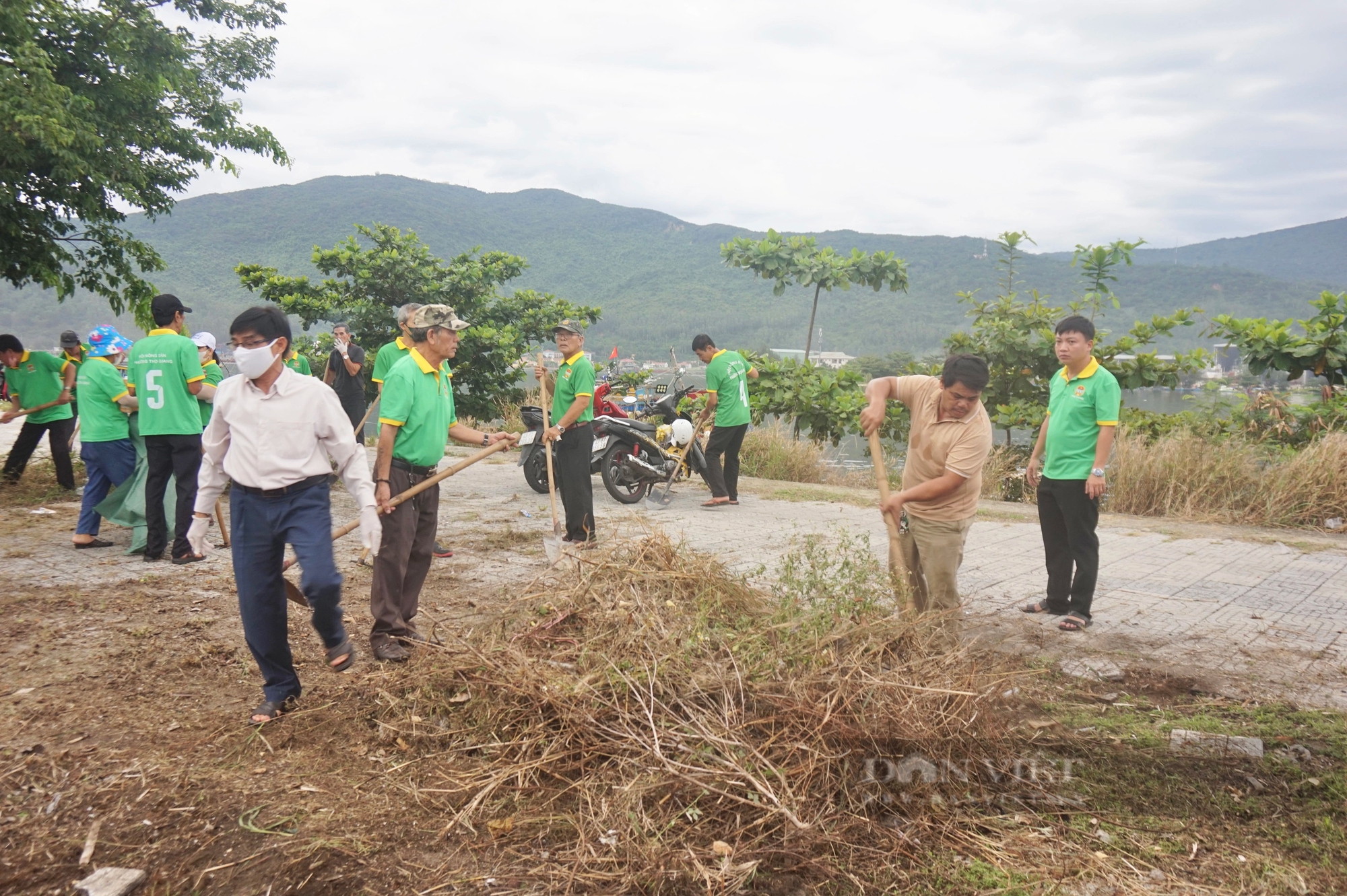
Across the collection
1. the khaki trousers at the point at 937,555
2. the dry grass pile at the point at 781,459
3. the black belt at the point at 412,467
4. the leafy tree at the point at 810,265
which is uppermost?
the leafy tree at the point at 810,265

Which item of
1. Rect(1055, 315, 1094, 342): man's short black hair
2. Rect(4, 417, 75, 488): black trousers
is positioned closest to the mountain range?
Rect(1055, 315, 1094, 342): man's short black hair

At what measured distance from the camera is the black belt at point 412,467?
4566 millimetres

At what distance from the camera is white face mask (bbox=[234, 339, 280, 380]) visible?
3611 mm

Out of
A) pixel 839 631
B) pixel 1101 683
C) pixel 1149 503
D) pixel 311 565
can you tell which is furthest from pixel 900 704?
pixel 1149 503

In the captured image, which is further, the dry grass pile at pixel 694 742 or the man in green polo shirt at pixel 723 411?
the man in green polo shirt at pixel 723 411

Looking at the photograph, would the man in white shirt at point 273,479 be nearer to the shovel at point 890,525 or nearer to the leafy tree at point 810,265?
the shovel at point 890,525

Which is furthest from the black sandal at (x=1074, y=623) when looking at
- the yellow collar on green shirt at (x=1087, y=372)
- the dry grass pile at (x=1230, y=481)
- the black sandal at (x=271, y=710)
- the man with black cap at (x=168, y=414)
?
the man with black cap at (x=168, y=414)

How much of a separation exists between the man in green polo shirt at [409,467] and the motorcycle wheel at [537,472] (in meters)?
5.27

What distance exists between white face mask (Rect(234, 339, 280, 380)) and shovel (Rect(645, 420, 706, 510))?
20.5ft

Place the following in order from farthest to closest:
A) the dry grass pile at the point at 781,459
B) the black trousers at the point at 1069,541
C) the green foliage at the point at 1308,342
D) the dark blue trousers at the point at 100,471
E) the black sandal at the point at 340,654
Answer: the dry grass pile at the point at 781,459, the green foliage at the point at 1308,342, the dark blue trousers at the point at 100,471, the black trousers at the point at 1069,541, the black sandal at the point at 340,654

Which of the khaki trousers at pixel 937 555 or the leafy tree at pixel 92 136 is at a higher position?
the leafy tree at pixel 92 136

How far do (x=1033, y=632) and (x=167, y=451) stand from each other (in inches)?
241

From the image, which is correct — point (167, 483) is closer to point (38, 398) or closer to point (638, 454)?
point (38, 398)

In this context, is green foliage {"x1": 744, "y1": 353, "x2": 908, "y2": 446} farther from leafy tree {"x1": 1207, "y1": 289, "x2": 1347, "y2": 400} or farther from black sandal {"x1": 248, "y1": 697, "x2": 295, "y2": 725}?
black sandal {"x1": 248, "y1": 697, "x2": 295, "y2": 725}
